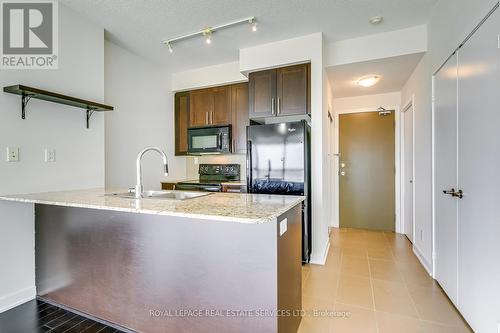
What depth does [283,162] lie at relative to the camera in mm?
2877

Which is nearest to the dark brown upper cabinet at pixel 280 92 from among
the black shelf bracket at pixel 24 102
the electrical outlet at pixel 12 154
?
the black shelf bracket at pixel 24 102

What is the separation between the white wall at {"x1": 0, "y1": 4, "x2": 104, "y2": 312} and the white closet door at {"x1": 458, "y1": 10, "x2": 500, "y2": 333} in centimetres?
325

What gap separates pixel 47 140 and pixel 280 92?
97.1 inches

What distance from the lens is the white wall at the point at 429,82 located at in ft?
5.99

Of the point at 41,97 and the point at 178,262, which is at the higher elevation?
the point at 41,97

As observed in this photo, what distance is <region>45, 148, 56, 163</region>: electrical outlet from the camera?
2.17 metres

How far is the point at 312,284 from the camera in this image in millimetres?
2379

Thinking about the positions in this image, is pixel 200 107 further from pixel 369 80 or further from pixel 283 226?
pixel 283 226

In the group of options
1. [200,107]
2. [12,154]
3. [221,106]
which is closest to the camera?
[12,154]

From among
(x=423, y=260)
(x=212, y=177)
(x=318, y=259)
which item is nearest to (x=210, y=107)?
(x=212, y=177)

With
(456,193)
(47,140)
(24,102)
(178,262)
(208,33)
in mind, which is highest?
(208,33)

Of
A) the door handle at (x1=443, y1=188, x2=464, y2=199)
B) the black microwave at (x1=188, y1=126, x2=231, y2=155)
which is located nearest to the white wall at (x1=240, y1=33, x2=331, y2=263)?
the door handle at (x1=443, y1=188, x2=464, y2=199)

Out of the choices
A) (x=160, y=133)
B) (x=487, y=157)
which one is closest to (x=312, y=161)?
(x=487, y=157)

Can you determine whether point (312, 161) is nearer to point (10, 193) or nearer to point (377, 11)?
point (377, 11)
